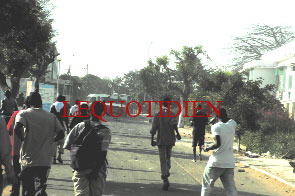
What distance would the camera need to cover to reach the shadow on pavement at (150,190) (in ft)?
33.0

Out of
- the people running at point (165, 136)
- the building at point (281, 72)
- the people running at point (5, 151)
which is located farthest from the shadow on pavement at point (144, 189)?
the building at point (281, 72)

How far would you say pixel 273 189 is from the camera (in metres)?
12.3

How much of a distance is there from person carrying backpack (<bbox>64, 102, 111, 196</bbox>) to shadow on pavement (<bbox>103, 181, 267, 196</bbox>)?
10.0 feet

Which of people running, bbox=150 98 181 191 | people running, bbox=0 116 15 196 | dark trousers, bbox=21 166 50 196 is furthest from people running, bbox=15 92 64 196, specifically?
people running, bbox=150 98 181 191

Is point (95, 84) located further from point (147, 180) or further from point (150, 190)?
point (150, 190)

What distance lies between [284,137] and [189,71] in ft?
91.2

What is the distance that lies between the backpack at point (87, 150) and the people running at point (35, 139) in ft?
2.75

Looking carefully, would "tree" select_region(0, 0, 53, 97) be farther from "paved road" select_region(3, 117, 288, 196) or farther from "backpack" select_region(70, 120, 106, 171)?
"backpack" select_region(70, 120, 106, 171)

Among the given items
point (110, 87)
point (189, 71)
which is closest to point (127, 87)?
point (110, 87)

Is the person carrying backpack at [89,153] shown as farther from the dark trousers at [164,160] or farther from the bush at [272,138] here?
the bush at [272,138]

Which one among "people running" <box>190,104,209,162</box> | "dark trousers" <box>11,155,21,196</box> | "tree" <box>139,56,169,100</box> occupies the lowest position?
"dark trousers" <box>11,155,21,196</box>

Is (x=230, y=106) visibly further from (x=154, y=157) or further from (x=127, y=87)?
(x=127, y=87)

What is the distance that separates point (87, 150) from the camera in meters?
6.54

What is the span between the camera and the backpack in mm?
6516
